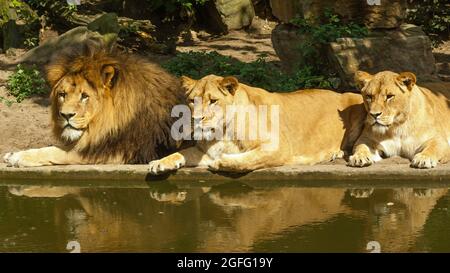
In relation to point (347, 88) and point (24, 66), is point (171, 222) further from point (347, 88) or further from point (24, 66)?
point (24, 66)

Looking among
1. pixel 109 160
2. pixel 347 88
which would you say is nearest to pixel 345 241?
pixel 109 160

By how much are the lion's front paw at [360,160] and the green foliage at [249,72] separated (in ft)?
8.29

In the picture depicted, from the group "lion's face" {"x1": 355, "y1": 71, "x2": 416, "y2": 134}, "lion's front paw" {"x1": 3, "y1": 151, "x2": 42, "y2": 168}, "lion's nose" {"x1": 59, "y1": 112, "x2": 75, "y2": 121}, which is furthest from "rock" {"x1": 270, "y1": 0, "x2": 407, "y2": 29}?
"lion's front paw" {"x1": 3, "y1": 151, "x2": 42, "y2": 168}

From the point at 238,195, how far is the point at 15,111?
3796 mm

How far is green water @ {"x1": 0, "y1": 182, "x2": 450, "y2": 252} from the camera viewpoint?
564 cm

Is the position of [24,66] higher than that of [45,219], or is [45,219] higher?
[24,66]

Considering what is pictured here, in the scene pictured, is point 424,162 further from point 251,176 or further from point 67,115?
point 67,115

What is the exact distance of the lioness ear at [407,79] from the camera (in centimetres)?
761

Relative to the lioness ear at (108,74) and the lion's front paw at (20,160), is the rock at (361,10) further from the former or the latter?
the lion's front paw at (20,160)

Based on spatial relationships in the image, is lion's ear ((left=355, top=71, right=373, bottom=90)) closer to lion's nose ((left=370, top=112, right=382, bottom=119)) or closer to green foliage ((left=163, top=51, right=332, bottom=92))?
lion's nose ((left=370, top=112, right=382, bottom=119))

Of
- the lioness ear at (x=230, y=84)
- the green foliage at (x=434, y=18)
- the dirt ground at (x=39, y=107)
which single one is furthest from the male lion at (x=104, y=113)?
the green foliage at (x=434, y=18)

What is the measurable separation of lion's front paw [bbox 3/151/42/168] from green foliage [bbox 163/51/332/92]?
10.6 feet

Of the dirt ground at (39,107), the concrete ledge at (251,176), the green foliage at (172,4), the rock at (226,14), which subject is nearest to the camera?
the concrete ledge at (251,176)

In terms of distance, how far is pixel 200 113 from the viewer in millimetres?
7219
